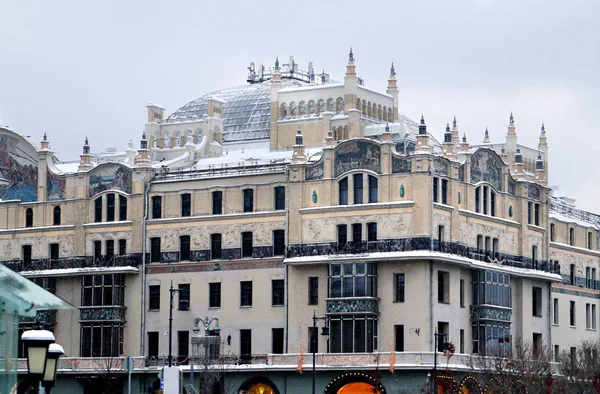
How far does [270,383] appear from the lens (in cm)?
8381

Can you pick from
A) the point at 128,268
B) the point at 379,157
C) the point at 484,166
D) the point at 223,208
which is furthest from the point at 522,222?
the point at 128,268

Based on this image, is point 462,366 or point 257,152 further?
point 257,152

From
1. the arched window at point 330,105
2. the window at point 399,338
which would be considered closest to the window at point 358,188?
the window at point 399,338

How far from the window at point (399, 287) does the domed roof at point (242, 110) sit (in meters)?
23.6

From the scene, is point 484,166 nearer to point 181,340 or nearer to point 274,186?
point 274,186

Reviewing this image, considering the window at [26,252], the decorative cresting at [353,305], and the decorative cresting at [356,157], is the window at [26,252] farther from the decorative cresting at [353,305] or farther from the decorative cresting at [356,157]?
the decorative cresting at [353,305]

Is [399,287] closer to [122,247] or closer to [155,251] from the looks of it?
[155,251]

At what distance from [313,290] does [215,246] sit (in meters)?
7.79

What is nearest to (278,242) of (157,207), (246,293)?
(246,293)

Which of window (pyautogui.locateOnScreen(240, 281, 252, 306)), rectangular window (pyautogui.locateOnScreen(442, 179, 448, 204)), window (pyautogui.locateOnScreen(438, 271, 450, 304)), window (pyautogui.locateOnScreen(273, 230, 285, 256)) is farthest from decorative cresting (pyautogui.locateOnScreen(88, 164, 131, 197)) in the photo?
window (pyautogui.locateOnScreen(438, 271, 450, 304))

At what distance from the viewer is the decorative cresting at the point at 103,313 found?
90.4 metres

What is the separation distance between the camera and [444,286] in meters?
83.9

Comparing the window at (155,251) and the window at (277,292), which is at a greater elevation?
the window at (155,251)

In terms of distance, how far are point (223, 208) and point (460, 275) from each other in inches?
605
